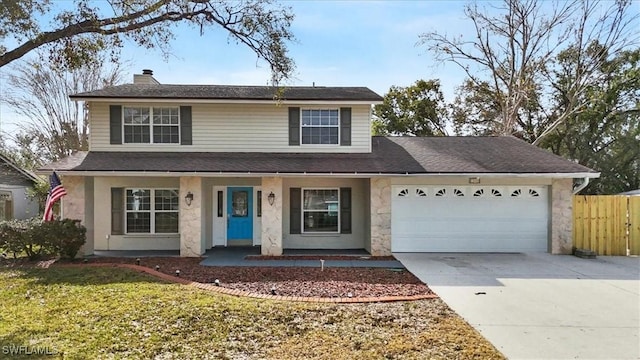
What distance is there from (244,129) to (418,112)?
755 inches

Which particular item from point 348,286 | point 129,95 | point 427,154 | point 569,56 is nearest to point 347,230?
point 427,154

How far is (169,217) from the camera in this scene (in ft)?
41.7

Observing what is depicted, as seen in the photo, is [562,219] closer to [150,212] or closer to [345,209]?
[345,209]

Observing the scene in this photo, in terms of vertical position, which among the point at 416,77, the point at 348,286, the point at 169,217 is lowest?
the point at 348,286

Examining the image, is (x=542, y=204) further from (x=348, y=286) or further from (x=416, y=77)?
(x=416, y=77)

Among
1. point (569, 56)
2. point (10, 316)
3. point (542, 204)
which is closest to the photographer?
point (10, 316)

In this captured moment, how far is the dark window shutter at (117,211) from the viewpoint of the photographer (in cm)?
1252

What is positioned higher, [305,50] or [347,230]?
[305,50]

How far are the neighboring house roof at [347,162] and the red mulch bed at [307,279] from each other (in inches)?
111

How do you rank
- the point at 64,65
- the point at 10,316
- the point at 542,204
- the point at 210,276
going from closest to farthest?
the point at 10,316 < the point at 64,65 < the point at 210,276 < the point at 542,204

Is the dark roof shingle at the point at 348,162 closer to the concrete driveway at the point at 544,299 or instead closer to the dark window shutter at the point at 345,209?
the dark window shutter at the point at 345,209

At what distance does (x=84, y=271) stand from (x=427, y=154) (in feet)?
34.3

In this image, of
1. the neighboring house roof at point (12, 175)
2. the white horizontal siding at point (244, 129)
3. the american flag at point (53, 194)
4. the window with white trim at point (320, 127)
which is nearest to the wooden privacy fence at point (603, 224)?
the white horizontal siding at point (244, 129)

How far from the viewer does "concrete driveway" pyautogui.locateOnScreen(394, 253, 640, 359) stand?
16.3 ft
